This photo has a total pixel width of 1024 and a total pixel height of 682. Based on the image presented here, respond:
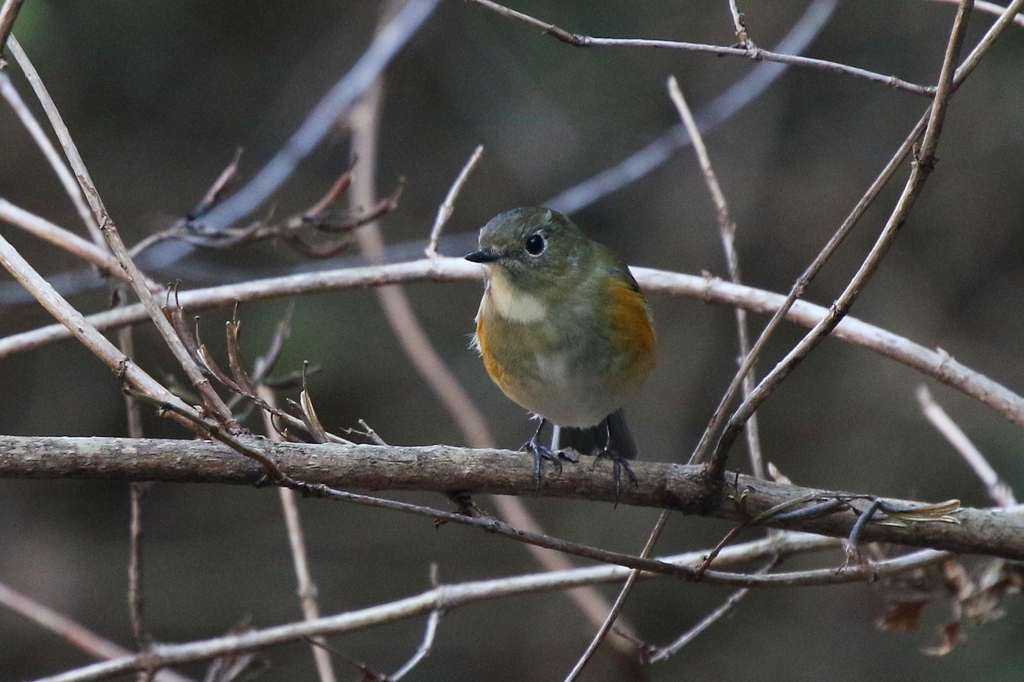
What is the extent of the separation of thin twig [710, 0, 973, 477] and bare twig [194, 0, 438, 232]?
314cm

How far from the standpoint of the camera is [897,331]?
684 centimetres

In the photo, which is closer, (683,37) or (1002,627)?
(1002,627)

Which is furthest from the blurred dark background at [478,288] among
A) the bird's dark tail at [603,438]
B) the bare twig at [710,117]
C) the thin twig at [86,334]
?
the thin twig at [86,334]

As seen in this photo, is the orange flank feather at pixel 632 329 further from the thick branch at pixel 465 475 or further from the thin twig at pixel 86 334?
the thin twig at pixel 86 334

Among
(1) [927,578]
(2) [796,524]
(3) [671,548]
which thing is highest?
(3) [671,548]

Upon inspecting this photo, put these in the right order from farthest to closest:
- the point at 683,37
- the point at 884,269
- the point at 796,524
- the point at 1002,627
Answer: the point at 884,269 < the point at 683,37 < the point at 1002,627 < the point at 796,524

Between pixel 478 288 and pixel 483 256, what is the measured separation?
3.71 meters

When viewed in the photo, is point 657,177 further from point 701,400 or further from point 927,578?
point 927,578

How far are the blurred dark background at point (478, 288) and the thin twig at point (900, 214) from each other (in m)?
4.73

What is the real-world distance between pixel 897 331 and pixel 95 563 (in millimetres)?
5542

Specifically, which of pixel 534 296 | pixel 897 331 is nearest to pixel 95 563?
pixel 534 296

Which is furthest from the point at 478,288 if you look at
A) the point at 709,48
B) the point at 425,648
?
the point at 709,48

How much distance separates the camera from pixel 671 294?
3143mm

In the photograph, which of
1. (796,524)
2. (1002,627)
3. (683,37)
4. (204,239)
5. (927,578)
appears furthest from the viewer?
(683,37)
